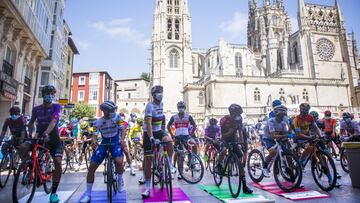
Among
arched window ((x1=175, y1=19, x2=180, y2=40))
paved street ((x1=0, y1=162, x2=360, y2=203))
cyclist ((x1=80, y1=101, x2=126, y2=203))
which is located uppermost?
arched window ((x1=175, y1=19, x2=180, y2=40))

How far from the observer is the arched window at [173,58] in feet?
155

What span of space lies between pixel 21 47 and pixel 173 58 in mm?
33816

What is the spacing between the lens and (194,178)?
6.84m

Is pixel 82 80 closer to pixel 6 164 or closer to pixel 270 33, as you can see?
pixel 270 33

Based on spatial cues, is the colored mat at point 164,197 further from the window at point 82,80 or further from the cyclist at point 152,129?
the window at point 82,80

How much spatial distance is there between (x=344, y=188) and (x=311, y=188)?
70cm

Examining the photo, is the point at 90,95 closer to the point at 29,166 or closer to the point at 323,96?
the point at 323,96

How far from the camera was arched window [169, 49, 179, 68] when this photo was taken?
1861 inches

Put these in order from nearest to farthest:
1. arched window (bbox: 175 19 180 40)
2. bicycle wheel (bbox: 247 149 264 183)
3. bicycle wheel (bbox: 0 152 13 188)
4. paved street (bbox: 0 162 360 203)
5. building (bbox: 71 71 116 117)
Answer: paved street (bbox: 0 162 360 203) < bicycle wheel (bbox: 0 152 13 188) < bicycle wheel (bbox: 247 149 264 183) < building (bbox: 71 71 116 117) < arched window (bbox: 175 19 180 40)

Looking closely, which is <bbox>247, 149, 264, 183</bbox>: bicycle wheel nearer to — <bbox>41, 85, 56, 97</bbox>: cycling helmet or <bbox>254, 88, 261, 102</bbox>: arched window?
<bbox>41, 85, 56, 97</bbox>: cycling helmet

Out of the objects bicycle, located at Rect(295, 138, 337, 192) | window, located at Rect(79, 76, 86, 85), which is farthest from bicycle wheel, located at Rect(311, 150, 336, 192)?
window, located at Rect(79, 76, 86, 85)

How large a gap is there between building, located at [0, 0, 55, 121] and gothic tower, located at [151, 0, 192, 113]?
27.2 m

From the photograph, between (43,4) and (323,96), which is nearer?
(43,4)

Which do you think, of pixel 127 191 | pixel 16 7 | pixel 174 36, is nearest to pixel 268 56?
pixel 174 36
